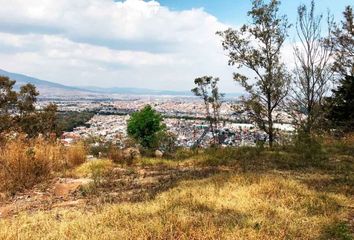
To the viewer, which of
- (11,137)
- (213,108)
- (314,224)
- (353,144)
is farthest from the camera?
(213,108)

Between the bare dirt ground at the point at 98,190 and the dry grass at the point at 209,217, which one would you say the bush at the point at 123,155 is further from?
the dry grass at the point at 209,217

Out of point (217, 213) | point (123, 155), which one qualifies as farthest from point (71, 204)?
point (123, 155)

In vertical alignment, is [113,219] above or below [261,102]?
below

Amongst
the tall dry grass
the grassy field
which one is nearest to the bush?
the tall dry grass

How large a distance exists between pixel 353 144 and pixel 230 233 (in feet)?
38.2

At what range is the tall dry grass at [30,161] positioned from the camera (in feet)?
28.0

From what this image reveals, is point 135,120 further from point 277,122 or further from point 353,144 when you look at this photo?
point 353,144

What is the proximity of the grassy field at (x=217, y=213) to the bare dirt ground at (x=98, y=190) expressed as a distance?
0.10 m

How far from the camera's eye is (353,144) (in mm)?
15172

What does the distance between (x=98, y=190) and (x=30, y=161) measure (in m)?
2.06

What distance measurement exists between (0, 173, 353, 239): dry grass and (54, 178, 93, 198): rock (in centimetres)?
174

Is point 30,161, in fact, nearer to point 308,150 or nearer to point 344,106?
point 308,150

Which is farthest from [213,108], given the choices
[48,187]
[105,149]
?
[48,187]

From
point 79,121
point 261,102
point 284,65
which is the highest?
point 284,65
